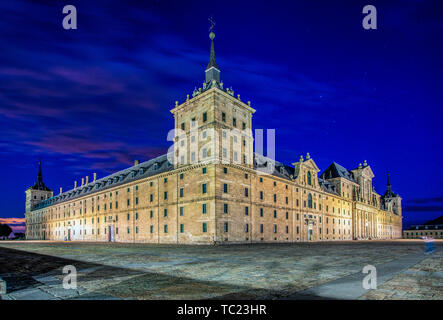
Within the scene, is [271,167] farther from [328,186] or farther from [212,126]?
[328,186]

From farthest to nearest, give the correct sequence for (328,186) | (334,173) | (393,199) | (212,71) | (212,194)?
(393,199)
(334,173)
(328,186)
(212,71)
(212,194)

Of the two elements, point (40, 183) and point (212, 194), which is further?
point (40, 183)

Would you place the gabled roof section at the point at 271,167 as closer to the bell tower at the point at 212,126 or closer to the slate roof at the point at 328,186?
the bell tower at the point at 212,126

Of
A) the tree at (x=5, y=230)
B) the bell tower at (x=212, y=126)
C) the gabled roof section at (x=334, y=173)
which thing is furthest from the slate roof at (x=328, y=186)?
the tree at (x=5, y=230)

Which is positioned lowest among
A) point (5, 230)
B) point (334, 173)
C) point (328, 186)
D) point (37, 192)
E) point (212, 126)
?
Answer: point (5, 230)

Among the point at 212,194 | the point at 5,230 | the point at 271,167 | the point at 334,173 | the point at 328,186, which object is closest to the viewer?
the point at 212,194

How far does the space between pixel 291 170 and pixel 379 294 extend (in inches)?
2110

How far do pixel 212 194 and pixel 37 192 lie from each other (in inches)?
3851

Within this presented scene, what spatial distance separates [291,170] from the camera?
59094 millimetres

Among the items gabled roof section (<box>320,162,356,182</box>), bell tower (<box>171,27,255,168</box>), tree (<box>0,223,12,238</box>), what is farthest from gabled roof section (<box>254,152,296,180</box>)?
tree (<box>0,223,12,238</box>)

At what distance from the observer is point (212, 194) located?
121 ft

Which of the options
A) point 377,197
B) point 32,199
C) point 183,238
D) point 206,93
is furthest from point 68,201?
point 377,197

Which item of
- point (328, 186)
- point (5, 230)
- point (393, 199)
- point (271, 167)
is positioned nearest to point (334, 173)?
point (328, 186)

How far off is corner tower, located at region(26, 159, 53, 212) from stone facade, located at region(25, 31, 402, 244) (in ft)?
165
